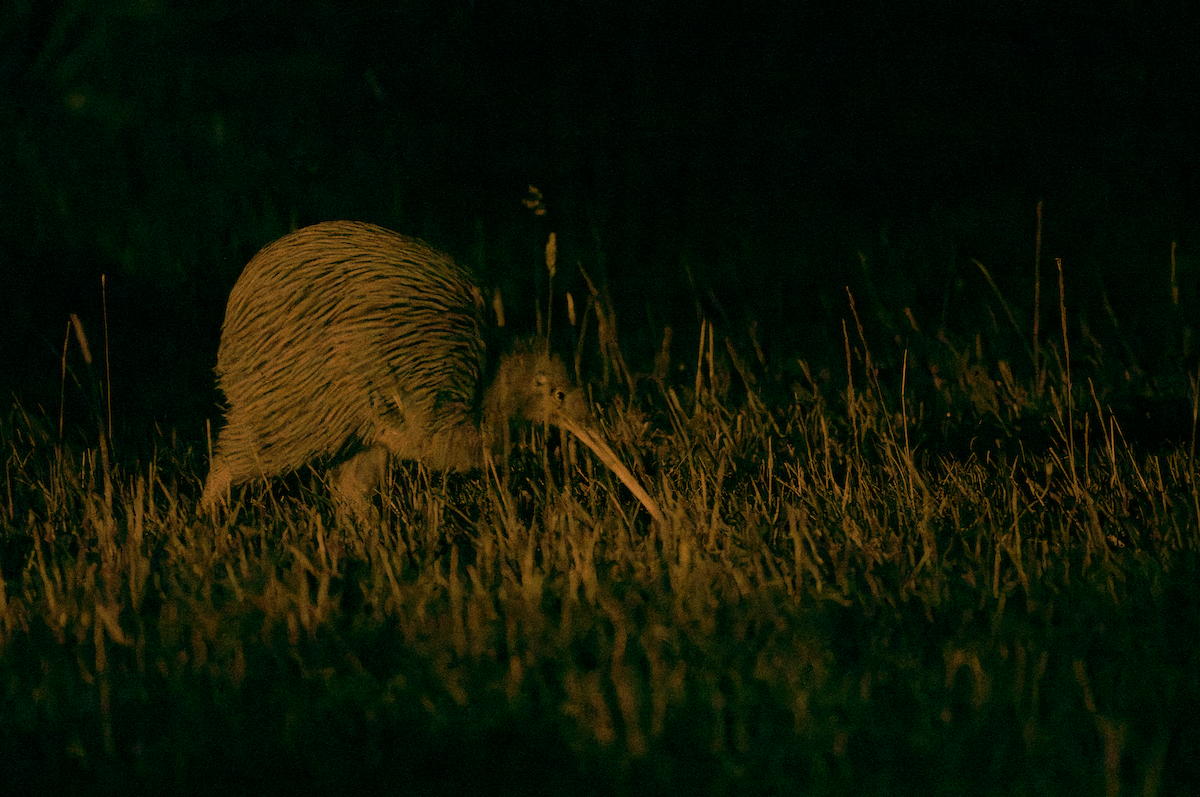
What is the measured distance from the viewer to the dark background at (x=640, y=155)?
5289 millimetres

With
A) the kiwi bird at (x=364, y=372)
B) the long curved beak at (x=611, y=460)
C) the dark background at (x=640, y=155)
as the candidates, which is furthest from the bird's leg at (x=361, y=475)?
the dark background at (x=640, y=155)

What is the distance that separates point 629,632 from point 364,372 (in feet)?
4.02

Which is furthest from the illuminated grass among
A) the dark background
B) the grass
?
the dark background

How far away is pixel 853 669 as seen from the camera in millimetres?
2457

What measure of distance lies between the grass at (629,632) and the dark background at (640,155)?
1547 mm

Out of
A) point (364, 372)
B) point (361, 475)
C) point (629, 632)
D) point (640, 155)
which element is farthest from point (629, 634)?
point (640, 155)

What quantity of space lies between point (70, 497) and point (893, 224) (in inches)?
137

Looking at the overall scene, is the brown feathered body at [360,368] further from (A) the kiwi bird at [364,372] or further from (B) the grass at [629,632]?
(B) the grass at [629,632]

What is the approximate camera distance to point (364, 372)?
3.45 meters

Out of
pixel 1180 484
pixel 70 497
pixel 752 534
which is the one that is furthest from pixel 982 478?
pixel 70 497

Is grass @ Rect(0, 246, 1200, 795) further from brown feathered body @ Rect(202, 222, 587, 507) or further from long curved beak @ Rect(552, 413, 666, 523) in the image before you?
brown feathered body @ Rect(202, 222, 587, 507)

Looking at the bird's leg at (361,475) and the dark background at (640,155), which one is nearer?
the bird's leg at (361,475)

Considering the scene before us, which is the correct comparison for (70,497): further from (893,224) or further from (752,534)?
(893,224)

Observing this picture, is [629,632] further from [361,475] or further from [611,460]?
[361,475]
